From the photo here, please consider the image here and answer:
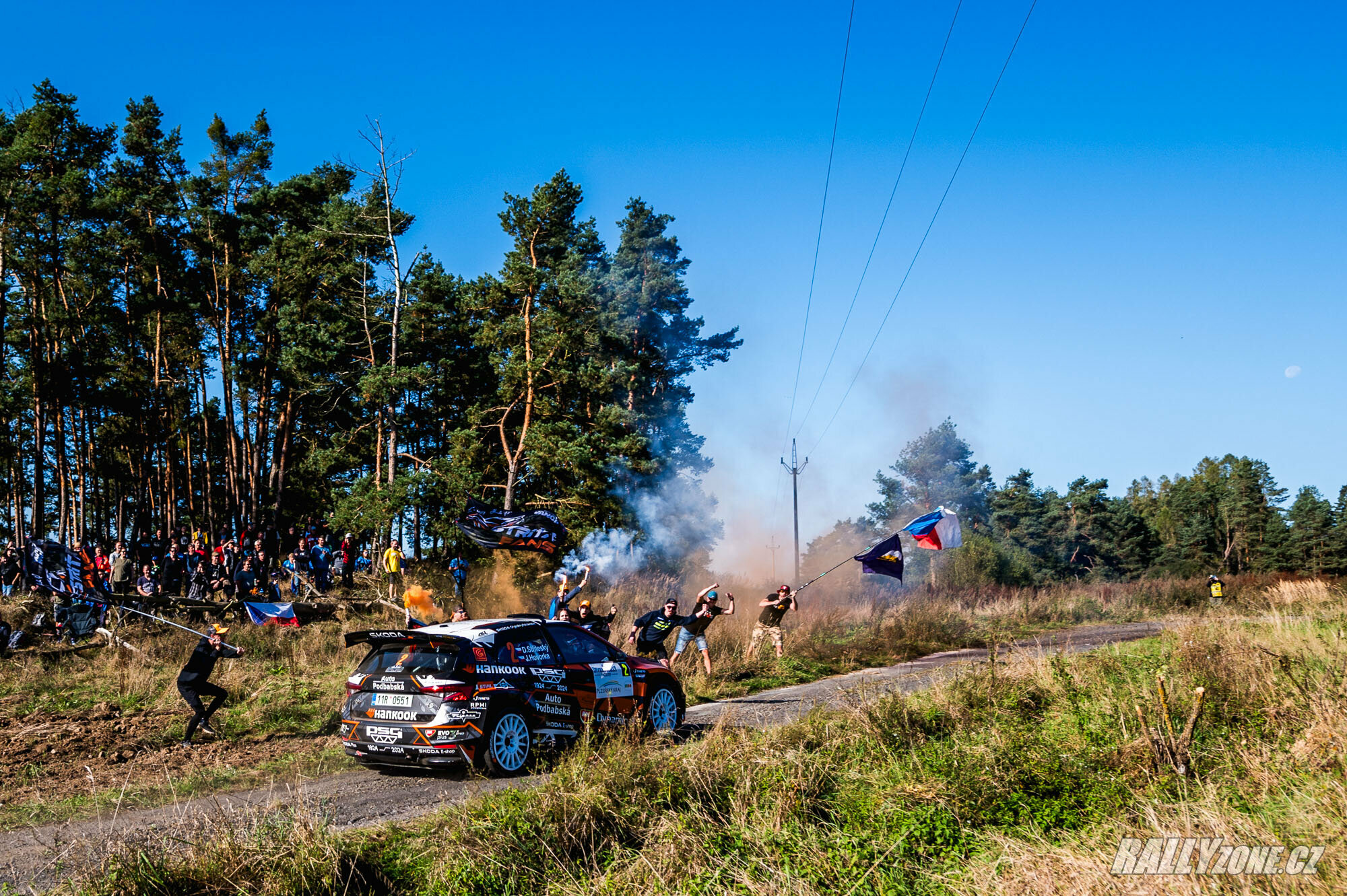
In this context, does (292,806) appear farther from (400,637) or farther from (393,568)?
(393,568)

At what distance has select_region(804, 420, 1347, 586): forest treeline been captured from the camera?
186 ft

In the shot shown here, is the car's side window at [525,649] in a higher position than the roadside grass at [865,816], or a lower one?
higher

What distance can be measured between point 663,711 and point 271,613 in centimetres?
996

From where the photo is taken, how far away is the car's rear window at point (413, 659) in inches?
350

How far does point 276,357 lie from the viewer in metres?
39.2

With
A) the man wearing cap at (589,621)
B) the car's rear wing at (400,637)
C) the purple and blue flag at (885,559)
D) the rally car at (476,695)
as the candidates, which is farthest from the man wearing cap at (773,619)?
the car's rear wing at (400,637)

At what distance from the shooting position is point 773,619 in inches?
727

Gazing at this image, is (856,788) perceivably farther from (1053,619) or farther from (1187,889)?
(1053,619)

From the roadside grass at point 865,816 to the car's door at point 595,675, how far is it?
4.33ft

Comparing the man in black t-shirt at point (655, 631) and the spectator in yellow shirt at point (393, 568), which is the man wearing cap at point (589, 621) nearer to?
the man in black t-shirt at point (655, 631)

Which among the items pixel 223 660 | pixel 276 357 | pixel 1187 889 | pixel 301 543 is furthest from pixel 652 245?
pixel 1187 889

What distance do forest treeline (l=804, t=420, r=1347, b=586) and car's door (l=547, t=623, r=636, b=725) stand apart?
39.6 metres

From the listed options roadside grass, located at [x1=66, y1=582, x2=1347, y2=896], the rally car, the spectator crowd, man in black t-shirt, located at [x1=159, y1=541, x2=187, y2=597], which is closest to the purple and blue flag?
roadside grass, located at [x1=66, y1=582, x2=1347, y2=896]

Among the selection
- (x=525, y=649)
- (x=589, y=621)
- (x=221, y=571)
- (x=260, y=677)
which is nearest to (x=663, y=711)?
(x=525, y=649)
